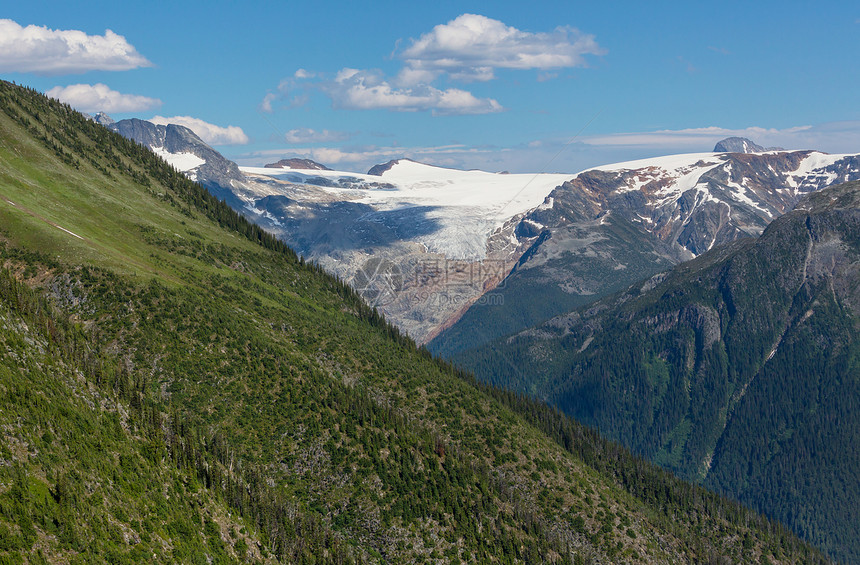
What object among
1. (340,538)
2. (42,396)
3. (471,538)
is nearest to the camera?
(42,396)

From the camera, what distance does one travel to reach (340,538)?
110 meters

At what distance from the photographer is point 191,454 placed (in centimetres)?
8544

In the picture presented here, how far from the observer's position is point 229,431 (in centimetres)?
11644

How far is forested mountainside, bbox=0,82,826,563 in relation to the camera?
68.1 m

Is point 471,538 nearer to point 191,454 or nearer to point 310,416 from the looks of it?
point 310,416

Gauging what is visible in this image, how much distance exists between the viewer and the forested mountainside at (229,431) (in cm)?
6812

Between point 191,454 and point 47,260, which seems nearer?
point 191,454

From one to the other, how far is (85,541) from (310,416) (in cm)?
6872

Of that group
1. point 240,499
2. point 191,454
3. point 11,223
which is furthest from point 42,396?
point 11,223

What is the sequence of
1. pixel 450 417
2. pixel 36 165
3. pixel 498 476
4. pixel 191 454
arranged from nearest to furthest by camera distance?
pixel 191 454 < pixel 498 476 < pixel 450 417 < pixel 36 165

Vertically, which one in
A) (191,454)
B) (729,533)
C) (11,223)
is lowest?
(729,533)

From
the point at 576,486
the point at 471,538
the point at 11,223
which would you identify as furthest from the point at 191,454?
the point at 576,486

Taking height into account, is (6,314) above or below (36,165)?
below

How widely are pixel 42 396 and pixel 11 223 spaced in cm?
7182
